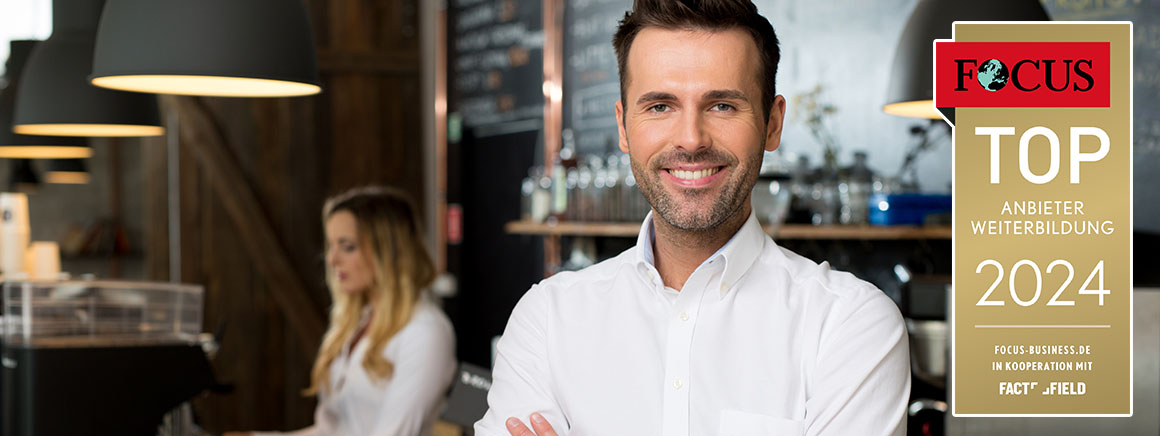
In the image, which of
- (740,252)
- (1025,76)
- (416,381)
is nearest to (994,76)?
(1025,76)

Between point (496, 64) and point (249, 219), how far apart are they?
54.6 inches

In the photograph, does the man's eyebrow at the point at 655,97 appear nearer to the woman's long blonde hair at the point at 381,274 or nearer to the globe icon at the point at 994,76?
the globe icon at the point at 994,76

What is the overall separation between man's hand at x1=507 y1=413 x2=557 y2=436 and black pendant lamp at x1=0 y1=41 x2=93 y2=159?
10.6 ft

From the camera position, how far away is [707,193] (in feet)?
4.71

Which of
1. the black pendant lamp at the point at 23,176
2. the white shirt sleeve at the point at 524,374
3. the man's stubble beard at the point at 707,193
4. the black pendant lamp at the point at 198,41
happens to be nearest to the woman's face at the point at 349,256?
the black pendant lamp at the point at 198,41

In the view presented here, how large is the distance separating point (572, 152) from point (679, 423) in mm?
3134

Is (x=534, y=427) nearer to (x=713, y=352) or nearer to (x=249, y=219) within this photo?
(x=713, y=352)

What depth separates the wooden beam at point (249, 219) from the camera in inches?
205

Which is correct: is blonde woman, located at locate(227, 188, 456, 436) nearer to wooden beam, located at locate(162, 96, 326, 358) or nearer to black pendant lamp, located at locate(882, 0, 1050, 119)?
black pendant lamp, located at locate(882, 0, 1050, 119)

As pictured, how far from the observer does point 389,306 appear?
2.91 m

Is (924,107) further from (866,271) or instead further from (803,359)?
(866,271)

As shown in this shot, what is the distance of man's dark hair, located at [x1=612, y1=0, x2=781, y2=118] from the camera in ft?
4.69

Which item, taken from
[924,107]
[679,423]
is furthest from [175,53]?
[924,107]

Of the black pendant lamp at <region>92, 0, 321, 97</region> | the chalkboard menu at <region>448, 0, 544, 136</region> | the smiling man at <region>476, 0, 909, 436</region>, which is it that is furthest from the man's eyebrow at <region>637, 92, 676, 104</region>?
the chalkboard menu at <region>448, 0, 544, 136</region>
